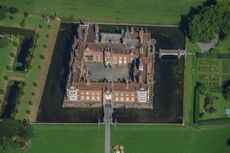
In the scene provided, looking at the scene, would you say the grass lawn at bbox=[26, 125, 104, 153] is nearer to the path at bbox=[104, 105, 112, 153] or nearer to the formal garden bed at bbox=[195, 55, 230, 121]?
the path at bbox=[104, 105, 112, 153]

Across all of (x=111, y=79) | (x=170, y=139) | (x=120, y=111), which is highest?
(x=111, y=79)

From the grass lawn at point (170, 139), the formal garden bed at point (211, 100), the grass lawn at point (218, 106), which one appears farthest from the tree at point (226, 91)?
the grass lawn at point (170, 139)

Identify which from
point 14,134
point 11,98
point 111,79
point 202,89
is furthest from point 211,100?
point 11,98

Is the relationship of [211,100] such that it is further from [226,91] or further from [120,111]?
[120,111]

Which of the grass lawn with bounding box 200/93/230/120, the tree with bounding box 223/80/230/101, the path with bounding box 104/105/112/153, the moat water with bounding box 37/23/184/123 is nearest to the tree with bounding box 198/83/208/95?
the grass lawn with bounding box 200/93/230/120

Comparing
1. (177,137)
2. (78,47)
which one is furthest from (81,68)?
(177,137)

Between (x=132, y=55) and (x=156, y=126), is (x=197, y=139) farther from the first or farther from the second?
(x=132, y=55)
